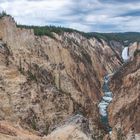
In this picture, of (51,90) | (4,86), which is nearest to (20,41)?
→ (51,90)

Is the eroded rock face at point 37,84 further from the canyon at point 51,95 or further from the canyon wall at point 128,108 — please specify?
the canyon wall at point 128,108

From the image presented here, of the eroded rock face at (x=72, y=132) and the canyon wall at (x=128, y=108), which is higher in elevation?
the eroded rock face at (x=72, y=132)

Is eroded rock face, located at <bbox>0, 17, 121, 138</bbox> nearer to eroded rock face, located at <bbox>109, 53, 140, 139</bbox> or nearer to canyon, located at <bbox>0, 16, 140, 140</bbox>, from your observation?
canyon, located at <bbox>0, 16, 140, 140</bbox>

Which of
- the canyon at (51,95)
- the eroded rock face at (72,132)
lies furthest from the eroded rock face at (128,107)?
the eroded rock face at (72,132)

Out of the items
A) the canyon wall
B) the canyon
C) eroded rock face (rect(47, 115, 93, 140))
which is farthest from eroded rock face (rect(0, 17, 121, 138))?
eroded rock face (rect(47, 115, 93, 140))

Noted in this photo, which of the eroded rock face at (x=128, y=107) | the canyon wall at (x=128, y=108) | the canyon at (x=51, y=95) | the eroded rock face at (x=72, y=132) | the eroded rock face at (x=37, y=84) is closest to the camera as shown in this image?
the eroded rock face at (x=72, y=132)

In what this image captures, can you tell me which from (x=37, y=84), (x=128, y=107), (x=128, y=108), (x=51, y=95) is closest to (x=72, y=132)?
(x=37, y=84)

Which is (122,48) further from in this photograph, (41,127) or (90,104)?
(41,127)

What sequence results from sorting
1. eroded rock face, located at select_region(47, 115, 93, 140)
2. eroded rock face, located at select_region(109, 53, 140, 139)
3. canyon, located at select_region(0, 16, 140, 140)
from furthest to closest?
1. eroded rock face, located at select_region(109, 53, 140, 139)
2. canyon, located at select_region(0, 16, 140, 140)
3. eroded rock face, located at select_region(47, 115, 93, 140)
